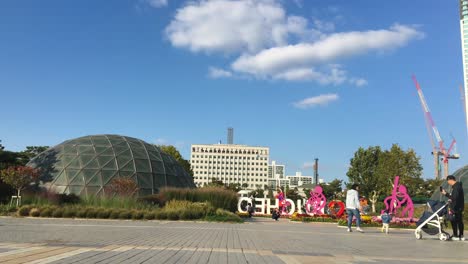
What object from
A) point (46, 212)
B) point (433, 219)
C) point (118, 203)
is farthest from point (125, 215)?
point (433, 219)

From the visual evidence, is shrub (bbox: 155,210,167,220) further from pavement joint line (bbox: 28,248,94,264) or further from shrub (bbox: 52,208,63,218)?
pavement joint line (bbox: 28,248,94,264)

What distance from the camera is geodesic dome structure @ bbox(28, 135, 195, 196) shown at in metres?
33.2

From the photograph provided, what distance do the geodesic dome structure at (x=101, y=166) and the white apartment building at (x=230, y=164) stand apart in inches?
6074

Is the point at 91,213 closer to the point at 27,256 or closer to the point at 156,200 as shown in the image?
the point at 156,200

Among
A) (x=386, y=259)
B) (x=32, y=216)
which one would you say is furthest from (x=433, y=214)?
(x=32, y=216)

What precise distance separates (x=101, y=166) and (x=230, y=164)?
163 m

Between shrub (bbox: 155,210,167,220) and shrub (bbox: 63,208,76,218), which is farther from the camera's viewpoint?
shrub (bbox: 155,210,167,220)

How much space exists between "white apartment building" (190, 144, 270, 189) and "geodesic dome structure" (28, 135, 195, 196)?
154 m

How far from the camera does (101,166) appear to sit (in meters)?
34.8

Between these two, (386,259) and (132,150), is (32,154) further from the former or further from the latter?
(386,259)

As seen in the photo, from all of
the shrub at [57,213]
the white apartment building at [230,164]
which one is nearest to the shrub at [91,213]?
the shrub at [57,213]

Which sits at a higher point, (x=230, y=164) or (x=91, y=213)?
(x=230, y=164)

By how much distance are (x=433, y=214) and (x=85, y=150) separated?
31793 mm

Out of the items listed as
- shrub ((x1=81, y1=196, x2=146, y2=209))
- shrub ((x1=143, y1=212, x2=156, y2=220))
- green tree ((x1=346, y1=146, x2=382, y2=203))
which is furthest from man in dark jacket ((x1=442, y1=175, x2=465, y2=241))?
green tree ((x1=346, y1=146, x2=382, y2=203))
